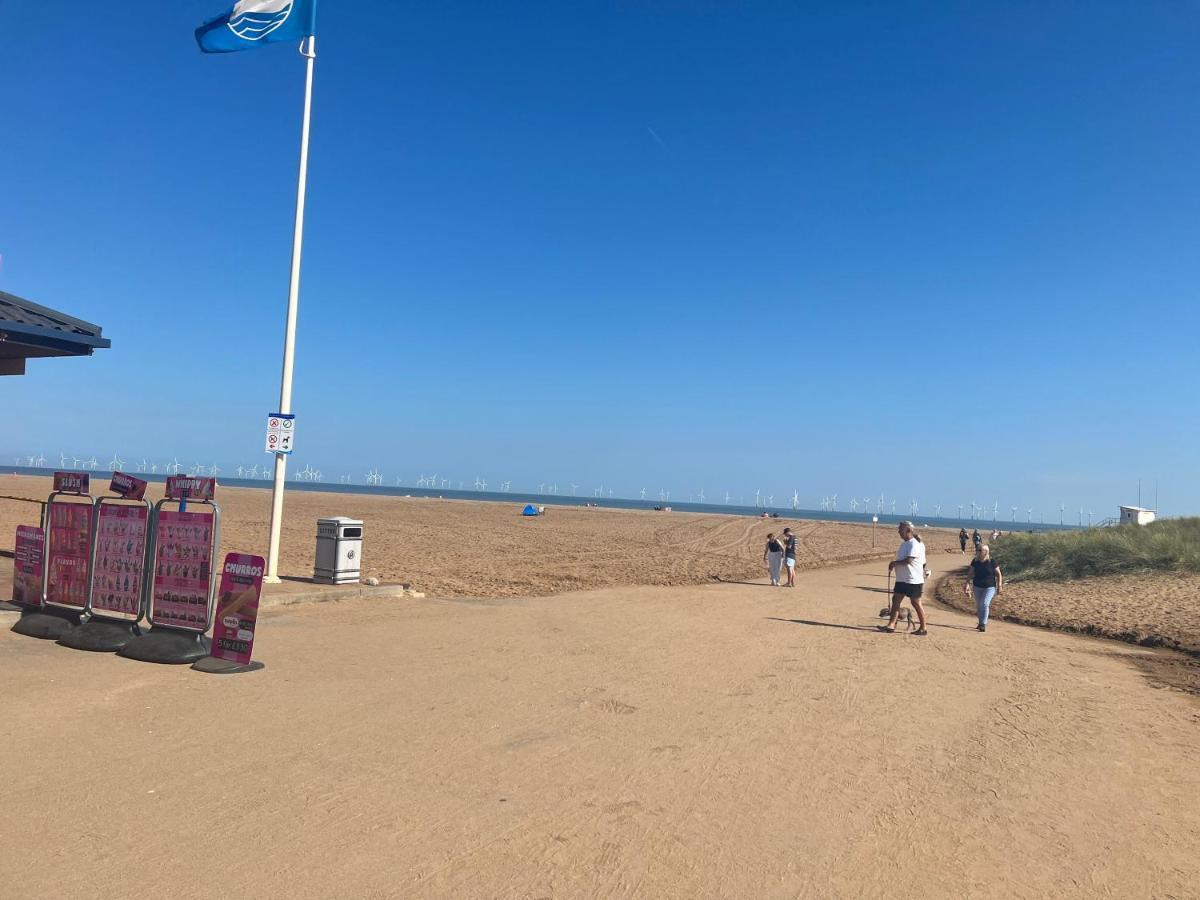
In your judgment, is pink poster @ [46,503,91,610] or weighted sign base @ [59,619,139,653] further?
pink poster @ [46,503,91,610]

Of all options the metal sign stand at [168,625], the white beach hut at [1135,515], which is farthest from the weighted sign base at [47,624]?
the white beach hut at [1135,515]

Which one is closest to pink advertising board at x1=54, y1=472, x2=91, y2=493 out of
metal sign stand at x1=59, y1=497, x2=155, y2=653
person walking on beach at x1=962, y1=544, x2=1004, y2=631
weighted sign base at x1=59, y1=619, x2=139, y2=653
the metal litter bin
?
metal sign stand at x1=59, y1=497, x2=155, y2=653

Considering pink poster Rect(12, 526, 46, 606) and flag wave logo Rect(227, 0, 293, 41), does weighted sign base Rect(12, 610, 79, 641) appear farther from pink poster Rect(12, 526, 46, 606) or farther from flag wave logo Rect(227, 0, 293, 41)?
flag wave logo Rect(227, 0, 293, 41)

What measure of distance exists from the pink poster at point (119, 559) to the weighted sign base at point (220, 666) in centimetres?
128

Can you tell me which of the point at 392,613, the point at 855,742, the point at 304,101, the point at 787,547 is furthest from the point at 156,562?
the point at 787,547

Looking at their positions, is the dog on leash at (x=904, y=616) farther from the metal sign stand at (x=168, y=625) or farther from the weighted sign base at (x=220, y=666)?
the metal sign stand at (x=168, y=625)

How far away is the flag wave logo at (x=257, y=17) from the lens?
14.4 meters

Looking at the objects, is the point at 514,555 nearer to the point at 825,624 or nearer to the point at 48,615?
the point at 825,624

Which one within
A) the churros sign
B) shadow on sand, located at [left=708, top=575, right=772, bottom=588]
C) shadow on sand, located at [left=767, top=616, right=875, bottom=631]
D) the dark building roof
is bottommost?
shadow on sand, located at [left=708, top=575, right=772, bottom=588]

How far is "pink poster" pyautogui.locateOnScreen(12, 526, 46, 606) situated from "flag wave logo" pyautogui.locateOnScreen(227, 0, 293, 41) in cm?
948

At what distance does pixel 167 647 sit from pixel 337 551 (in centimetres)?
540

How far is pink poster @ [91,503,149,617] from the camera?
349 inches

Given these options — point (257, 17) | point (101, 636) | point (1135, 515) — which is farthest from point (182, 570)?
point (1135, 515)

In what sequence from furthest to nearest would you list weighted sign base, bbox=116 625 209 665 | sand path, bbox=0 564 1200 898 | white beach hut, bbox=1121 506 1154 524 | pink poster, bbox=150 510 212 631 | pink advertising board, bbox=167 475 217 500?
white beach hut, bbox=1121 506 1154 524 < pink advertising board, bbox=167 475 217 500 < pink poster, bbox=150 510 212 631 < weighted sign base, bbox=116 625 209 665 < sand path, bbox=0 564 1200 898
